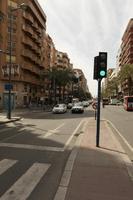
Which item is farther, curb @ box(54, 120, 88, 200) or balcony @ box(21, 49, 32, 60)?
balcony @ box(21, 49, 32, 60)

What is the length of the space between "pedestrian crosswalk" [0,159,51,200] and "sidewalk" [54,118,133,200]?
58 cm

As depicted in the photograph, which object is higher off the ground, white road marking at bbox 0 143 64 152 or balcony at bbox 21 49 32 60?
balcony at bbox 21 49 32 60

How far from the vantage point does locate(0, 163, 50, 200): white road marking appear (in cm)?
725

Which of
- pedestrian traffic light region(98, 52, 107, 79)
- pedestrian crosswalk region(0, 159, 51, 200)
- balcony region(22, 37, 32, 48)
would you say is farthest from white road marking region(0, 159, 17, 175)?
balcony region(22, 37, 32, 48)

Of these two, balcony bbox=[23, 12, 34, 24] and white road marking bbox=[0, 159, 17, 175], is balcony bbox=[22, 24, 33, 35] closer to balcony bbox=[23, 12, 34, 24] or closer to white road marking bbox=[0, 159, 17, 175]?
balcony bbox=[23, 12, 34, 24]

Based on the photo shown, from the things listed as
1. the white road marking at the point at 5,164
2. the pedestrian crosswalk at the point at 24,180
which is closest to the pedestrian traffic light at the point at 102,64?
the pedestrian crosswalk at the point at 24,180

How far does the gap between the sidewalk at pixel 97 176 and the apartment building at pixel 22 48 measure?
51381mm

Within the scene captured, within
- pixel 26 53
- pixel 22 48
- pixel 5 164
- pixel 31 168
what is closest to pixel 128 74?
pixel 26 53

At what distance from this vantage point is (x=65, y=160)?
38.5 ft

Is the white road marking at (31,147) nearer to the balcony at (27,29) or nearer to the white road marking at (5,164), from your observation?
the white road marking at (5,164)

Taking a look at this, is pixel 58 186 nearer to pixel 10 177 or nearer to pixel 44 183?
pixel 44 183

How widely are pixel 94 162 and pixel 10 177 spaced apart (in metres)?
3.20

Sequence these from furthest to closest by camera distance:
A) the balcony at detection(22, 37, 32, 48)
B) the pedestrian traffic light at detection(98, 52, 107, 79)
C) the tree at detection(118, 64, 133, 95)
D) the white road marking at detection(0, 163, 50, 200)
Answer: the tree at detection(118, 64, 133, 95)
the balcony at detection(22, 37, 32, 48)
the pedestrian traffic light at detection(98, 52, 107, 79)
the white road marking at detection(0, 163, 50, 200)

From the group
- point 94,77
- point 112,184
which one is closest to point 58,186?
point 112,184
